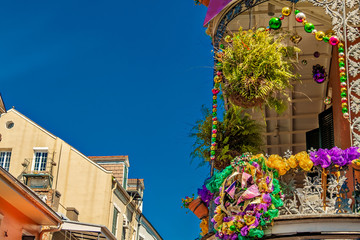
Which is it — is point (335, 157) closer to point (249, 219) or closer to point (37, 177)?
point (249, 219)

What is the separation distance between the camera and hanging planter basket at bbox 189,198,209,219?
43.7 ft

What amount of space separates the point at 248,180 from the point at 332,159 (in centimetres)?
151

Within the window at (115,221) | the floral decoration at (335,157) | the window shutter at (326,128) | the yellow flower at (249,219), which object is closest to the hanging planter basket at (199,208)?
the yellow flower at (249,219)

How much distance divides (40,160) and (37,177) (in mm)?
Result: 1486

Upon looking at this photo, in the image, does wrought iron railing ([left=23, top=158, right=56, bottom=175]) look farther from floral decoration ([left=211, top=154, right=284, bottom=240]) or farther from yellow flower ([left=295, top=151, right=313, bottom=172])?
yellow flower ([left=295, top=151, right=313, bottom=172])

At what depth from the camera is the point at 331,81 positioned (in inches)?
603

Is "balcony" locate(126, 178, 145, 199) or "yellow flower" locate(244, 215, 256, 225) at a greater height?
"balcony" locate(126, 178, 145, 199)

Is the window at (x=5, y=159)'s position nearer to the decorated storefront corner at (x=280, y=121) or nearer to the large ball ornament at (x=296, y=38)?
the decorated storefront corner at (x=280, y=121)

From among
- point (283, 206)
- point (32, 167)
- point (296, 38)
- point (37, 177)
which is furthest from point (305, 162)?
point (32, 167)

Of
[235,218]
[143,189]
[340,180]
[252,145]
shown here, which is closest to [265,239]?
[235,218]

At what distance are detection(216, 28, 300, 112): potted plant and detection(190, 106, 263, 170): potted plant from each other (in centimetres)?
127

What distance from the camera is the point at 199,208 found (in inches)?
526

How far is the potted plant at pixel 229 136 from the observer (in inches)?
563

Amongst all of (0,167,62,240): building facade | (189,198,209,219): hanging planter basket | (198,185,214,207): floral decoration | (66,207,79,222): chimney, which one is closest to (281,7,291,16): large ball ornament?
(198,185,214,207): floral decoration
